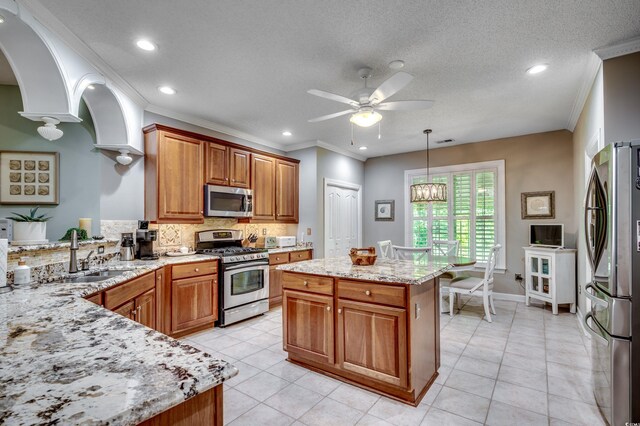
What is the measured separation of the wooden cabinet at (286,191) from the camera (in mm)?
5004

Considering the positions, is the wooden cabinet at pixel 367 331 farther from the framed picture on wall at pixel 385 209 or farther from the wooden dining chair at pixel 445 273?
the framed picture on wall at pixel 385 209

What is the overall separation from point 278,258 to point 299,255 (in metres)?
0.44

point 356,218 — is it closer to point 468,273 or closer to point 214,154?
point 468,273

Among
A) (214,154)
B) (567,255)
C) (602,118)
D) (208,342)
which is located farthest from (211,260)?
(567,255)

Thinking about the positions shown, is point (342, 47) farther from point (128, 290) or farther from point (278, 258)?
point (278, 258)

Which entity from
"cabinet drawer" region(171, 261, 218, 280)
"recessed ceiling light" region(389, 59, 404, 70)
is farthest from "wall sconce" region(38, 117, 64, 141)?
"recessed ceiling light" region(389, 59, 404, 70)

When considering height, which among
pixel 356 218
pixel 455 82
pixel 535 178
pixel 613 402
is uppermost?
pixel 455 82

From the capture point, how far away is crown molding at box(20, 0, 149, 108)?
195 centimetres

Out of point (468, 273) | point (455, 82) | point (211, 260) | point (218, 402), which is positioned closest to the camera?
point (218, 402)

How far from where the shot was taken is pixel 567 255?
13.6 ft

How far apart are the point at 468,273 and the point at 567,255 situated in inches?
59.3

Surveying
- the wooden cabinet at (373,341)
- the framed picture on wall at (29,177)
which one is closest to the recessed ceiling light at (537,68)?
the wooden cabinet at (373,341)

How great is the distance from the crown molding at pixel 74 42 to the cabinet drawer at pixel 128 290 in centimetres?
184

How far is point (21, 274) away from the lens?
6.59 feet
